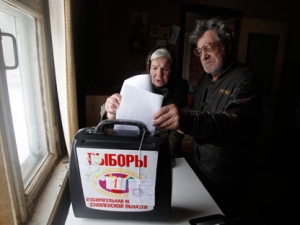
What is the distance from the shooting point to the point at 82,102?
153 centimetres

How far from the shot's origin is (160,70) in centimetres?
119

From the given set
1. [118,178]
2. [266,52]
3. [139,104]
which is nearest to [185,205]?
[118,178]

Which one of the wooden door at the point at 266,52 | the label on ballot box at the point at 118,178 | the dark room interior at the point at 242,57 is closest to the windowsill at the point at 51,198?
the label on ballot box at the point at 118,178

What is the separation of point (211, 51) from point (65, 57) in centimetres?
70

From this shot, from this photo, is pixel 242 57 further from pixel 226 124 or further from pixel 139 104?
pixel 139 104

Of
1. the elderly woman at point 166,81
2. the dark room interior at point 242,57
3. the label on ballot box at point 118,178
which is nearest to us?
the label on ballot box at point 118,178

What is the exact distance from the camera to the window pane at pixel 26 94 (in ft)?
2.69

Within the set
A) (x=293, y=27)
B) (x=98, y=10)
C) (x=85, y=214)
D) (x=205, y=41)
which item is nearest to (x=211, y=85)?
(x=205, y=41)

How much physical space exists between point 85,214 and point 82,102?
1073 mm

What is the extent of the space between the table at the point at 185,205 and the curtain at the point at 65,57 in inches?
17.7

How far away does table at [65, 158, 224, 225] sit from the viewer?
1.95ft

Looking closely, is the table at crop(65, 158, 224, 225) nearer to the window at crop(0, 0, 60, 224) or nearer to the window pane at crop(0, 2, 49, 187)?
the window at crop(0, 0, 60, 224)

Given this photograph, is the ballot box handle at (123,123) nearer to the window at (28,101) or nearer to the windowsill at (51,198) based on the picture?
the window at (28,101)

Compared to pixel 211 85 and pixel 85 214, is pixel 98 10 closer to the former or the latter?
pixel 211 85
